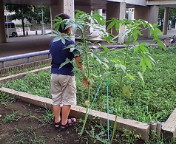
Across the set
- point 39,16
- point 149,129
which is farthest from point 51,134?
point 39,16

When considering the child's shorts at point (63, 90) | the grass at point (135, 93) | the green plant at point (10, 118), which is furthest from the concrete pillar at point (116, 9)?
the child's shorts at point (63, 90)

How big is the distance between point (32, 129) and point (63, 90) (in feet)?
2.39

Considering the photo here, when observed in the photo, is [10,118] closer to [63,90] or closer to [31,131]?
[31,131]

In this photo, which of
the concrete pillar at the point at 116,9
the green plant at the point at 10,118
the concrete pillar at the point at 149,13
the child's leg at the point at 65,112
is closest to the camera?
the child's leg at the point at 65,112

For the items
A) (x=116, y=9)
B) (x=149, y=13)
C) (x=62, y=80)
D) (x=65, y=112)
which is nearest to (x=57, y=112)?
(x=65, y=112)

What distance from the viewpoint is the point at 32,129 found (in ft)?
9.95

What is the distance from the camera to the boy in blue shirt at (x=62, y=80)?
8.87 feet

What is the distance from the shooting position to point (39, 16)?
32.3 m

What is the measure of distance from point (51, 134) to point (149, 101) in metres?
1.98

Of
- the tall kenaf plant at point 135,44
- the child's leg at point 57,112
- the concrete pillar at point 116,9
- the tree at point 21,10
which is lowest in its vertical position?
the child's leg at point 57,112

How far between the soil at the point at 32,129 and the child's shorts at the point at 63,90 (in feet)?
1.38

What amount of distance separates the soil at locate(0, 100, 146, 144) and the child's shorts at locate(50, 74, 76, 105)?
42 centimetres

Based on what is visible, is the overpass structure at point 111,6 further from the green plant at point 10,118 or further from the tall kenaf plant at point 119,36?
the tall kenaf plant at point 119,36

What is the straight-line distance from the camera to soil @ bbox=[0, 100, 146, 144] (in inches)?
109
